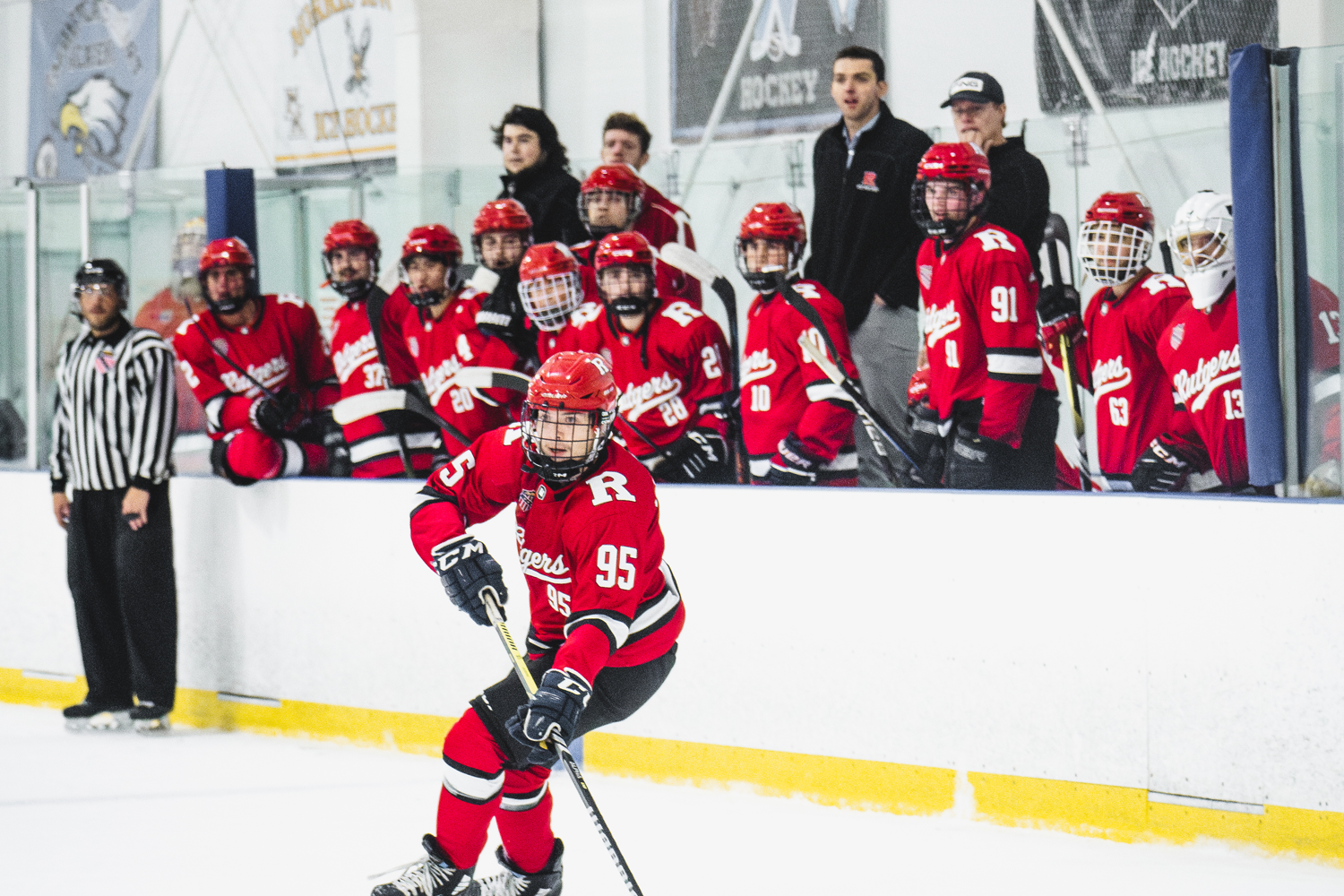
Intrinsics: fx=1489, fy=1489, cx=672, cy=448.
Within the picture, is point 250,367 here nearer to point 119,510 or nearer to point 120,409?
point 120,409

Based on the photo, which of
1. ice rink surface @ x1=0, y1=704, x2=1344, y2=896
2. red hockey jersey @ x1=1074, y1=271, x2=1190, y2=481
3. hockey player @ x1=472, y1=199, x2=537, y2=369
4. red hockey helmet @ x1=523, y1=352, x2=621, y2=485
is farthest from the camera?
hockey player @ x1=472, y1=199, x2=537, y2=369

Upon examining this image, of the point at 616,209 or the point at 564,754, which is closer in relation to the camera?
the point at 564,754

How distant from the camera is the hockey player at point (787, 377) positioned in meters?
3.77

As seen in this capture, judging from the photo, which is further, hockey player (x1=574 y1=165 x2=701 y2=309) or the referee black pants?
the referee black pants

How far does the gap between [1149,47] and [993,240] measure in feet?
4.35

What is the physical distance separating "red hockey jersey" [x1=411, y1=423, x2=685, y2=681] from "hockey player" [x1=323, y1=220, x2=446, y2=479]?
1.76 m

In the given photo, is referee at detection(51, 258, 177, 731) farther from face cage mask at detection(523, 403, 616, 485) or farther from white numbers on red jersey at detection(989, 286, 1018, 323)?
white numbers on red jersey at detection(989, 286, 1018, 323)

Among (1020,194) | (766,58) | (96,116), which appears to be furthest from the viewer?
(96,116)

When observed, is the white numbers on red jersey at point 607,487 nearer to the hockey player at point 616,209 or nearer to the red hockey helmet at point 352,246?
the hockey player at point 616,209

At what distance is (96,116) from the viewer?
318 inches

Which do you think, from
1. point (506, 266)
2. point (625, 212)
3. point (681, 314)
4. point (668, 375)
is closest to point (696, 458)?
point (668, 375)

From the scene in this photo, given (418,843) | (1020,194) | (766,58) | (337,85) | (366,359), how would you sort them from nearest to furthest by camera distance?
(418,843), (1020,194), (366,359), (766,58), (337,85)

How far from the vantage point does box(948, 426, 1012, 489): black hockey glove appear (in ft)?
11.3

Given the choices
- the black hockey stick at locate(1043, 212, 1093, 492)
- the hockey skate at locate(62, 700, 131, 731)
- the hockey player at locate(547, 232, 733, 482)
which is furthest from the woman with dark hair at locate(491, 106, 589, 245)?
the hockey skate at locate(62, 700, 131, 731)
